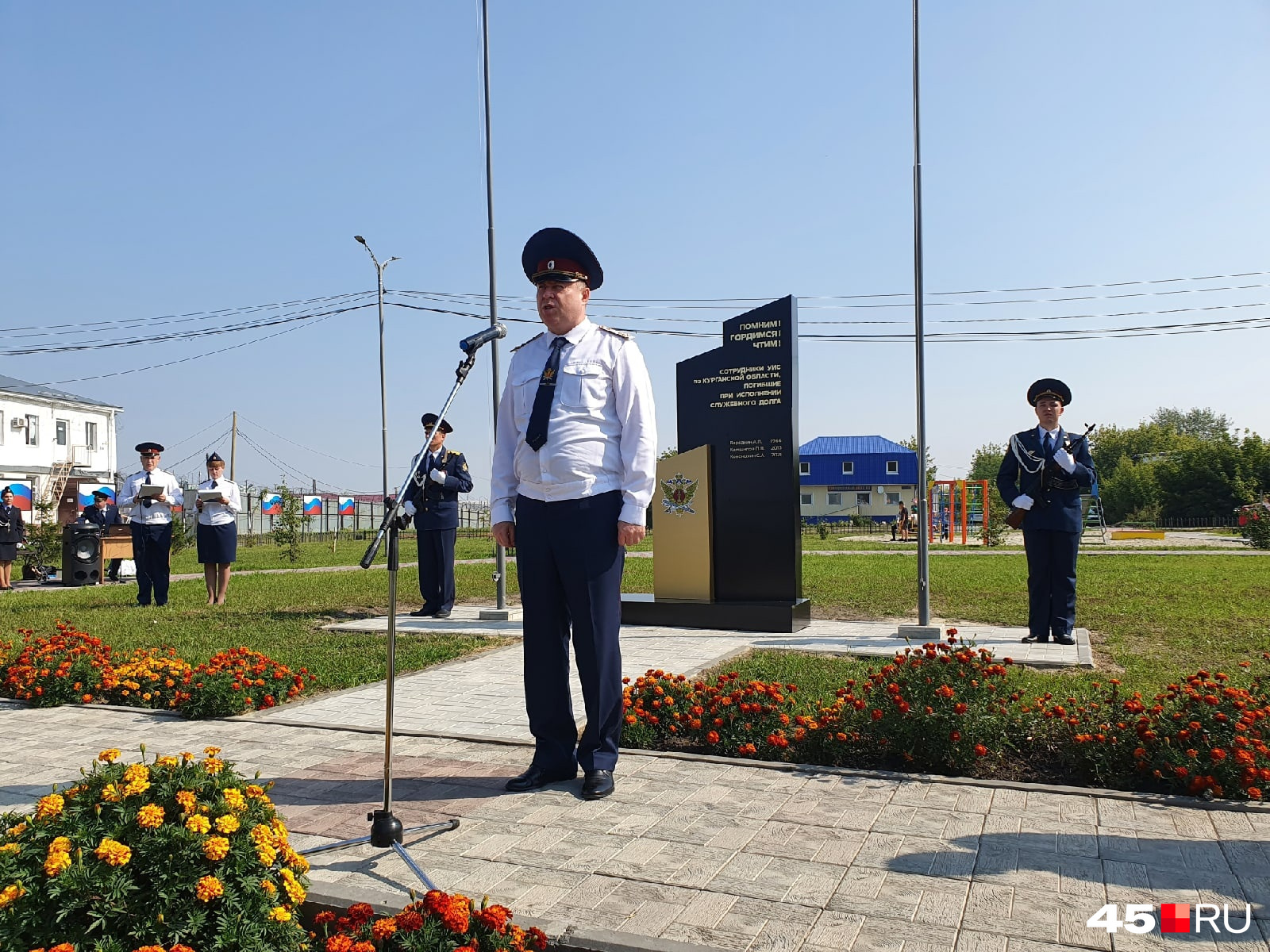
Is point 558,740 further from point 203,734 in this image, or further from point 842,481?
point 842,481

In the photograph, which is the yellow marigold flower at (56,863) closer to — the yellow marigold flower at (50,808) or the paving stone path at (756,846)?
the yellow marigold flower at (50,808)

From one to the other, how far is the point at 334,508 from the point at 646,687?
43872mm

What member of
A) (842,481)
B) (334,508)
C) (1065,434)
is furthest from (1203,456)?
(1065,434)

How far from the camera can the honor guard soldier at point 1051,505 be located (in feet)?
27.8

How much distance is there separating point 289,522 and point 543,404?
81.5 feet

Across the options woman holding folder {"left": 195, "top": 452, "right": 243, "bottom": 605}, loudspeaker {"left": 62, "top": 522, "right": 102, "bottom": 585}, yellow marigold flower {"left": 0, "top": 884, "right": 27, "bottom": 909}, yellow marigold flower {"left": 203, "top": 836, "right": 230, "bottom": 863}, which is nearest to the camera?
yellow marigold flower {"left": 0, "top": 884, "right": 27, "bottom": 909}

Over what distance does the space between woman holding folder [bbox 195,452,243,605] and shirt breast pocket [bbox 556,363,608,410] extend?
9.21 meters

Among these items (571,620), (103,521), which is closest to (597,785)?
(571,620)

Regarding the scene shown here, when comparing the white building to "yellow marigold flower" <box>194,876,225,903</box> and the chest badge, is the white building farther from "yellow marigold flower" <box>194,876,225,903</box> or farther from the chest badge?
"yellow marigold flower" <box>194,876,225,903</box>

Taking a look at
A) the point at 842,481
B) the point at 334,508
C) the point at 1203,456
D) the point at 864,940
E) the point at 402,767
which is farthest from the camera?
the point at 842,481

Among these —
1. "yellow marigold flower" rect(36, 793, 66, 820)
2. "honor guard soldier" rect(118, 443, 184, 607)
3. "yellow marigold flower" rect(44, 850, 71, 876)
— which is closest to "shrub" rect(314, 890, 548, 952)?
"yellow marigold flower" rect(44, 850, 71, 876)

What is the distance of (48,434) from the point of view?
50.5 m

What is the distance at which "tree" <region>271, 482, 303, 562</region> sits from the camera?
26.2 m

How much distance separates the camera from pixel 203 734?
217 inches
